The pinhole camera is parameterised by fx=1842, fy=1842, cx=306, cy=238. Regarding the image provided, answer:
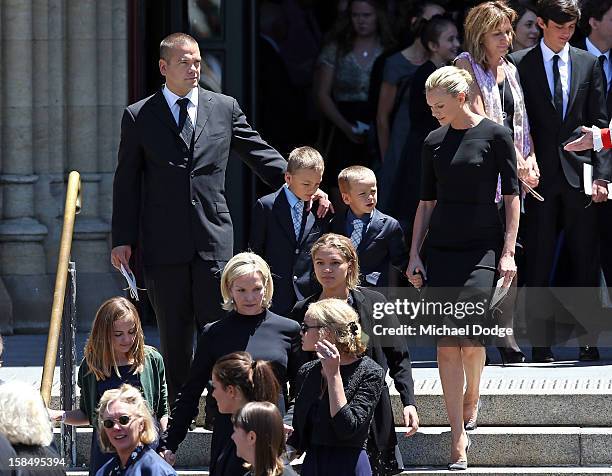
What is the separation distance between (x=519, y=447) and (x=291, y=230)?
146 centimetres

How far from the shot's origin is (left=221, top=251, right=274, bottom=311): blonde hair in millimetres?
7543

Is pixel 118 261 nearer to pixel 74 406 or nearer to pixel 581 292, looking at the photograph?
pixel 74 406

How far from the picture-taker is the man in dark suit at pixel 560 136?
9.52 metres

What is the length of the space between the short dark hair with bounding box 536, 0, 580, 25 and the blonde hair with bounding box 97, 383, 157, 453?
12.2 ft

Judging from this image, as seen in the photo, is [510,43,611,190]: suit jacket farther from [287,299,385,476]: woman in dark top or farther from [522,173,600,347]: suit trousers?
[287,299,385,476]: woman in dark top

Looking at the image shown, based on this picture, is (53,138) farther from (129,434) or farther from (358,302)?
(129,434)

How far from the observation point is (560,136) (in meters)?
9.57

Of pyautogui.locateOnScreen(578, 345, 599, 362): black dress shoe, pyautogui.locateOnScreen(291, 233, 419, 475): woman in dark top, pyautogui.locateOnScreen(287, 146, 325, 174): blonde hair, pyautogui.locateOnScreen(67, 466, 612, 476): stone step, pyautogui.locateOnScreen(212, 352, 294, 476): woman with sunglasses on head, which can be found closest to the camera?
pyautogui.locateOnScreen(212, 352, 294, 476): woman with sunglasses on head

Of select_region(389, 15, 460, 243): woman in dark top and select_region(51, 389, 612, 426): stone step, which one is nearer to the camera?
select_region(51, 389, 612, 426): stone step

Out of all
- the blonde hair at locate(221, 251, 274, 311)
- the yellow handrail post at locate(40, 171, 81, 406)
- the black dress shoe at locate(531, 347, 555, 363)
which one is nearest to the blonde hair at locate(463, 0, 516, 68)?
the black dress shoe at locate(531, 347, 555, 363)

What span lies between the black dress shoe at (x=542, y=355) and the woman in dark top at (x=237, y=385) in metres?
2.98

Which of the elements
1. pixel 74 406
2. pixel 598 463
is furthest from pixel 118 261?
pixel 598 463

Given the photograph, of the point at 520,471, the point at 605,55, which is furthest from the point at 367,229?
the point at 605,55

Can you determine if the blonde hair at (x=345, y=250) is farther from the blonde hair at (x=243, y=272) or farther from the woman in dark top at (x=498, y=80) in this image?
the woman in dark top at (x=498, y=80)
